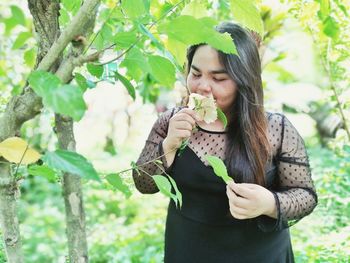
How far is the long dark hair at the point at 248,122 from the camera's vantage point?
1.12 m

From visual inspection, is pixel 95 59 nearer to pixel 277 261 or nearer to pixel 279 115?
pixel 279 115

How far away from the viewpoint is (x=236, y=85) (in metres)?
1.10

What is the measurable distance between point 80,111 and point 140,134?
5.08 m

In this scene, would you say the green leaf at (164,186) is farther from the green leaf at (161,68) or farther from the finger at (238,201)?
the finger at (238,201)

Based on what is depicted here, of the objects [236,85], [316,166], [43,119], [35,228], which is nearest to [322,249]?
[236,85]

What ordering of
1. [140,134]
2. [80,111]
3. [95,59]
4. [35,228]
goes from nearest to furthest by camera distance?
[80,111] < [95,59] < [35,228] < [140,134]

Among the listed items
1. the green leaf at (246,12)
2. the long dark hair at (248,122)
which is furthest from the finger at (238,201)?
the green leaf at (246,12)

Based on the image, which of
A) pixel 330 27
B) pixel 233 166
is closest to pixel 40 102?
pixel 233 166

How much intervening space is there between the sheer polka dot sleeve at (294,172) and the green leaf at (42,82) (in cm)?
72

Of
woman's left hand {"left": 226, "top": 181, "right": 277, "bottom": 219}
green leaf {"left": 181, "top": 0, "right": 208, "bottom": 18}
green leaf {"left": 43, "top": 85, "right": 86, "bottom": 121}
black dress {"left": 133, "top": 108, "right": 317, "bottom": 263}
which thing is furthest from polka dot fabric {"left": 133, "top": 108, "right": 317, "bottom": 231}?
green leaf {"left": 43, "top": 85, "right": 86, "bottom": 121}

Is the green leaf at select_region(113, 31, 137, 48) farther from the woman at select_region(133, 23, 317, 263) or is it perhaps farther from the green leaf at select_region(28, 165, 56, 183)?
the woman at select_region(133, 23, 317, 263)

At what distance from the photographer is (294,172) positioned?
117 centimetres

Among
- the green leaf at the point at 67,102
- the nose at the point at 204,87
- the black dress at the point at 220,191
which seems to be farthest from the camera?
the black dress at the point at 220,191

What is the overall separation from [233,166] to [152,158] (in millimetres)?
189
